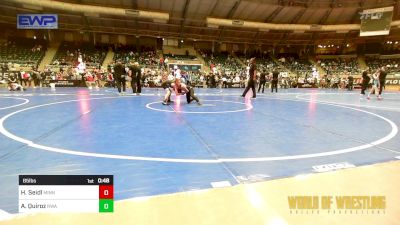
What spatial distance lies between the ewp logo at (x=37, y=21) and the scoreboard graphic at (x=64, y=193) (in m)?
34.2

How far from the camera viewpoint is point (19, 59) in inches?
1204

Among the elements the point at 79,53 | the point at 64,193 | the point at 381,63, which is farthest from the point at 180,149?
the point at 381,63

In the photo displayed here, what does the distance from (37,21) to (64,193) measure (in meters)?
36.4

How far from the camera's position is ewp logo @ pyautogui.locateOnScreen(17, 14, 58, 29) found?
3077cm

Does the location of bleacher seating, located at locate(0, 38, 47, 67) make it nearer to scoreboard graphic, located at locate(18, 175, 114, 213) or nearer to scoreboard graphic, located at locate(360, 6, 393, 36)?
scoreboard graphic, located at locate(18, 175, 114, 213)

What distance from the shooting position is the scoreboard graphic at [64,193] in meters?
2.04

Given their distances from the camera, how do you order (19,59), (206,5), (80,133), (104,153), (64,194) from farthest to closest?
1. (206,5)
2. (19,59)
3. (80,133)
4. (104,153)
5. (64,194)

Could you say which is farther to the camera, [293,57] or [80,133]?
[293,57]

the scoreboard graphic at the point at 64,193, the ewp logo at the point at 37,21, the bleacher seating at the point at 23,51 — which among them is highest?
the ewp logo at the point at 37,21

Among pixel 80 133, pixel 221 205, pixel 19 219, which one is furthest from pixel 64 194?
pixel 80 133

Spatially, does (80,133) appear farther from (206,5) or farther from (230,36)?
(230,36)

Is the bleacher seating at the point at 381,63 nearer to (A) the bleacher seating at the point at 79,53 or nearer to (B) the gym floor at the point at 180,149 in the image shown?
(A) the bleacher seating at the point at 79,53

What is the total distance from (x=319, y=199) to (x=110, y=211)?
1832 mm

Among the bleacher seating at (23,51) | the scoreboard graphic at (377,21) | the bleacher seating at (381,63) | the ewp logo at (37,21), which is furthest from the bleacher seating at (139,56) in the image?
the bleacher seating at (381,63)
